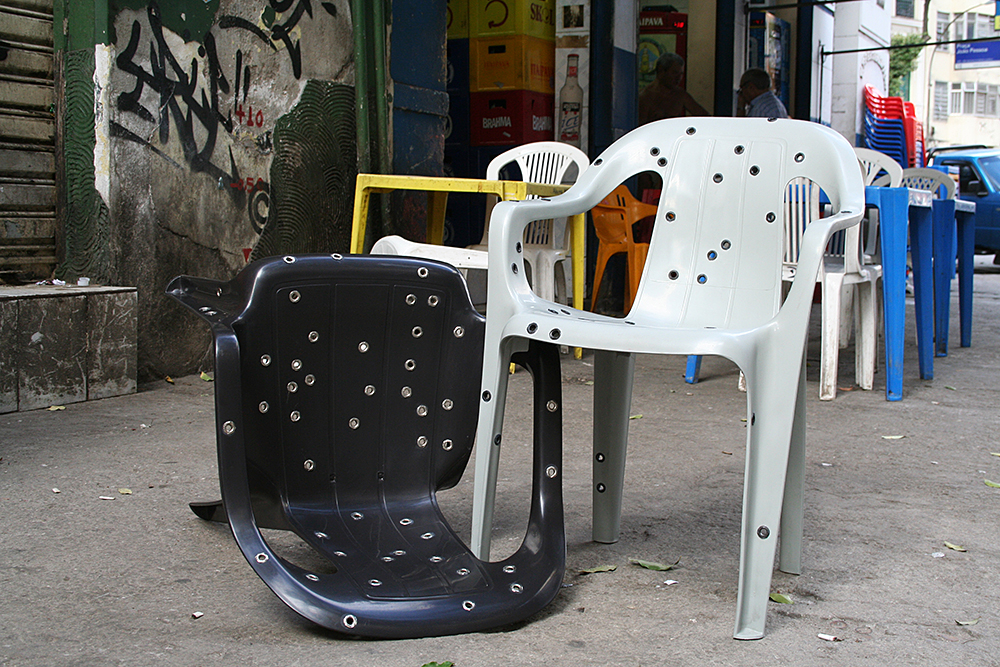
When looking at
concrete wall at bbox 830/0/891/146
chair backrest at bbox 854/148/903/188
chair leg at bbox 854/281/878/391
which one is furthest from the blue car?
chair leg at bbox 854/281/878/391

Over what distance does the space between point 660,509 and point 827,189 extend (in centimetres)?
→ 100

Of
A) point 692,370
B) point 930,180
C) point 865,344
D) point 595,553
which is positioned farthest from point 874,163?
point 595,553

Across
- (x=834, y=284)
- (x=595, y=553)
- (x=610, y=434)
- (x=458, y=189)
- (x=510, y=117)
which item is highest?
(x=510, y=117)

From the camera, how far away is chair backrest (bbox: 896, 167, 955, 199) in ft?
18.1

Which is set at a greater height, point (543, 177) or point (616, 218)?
point (543, 177)

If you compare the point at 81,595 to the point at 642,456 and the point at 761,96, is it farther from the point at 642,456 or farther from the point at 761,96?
the point at 761,96

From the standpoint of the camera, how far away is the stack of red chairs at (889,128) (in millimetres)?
15898

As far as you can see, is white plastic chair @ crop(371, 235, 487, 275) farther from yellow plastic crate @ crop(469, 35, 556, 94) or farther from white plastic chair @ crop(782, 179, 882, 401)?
yellow plastic crate @ crop(469, 35, 556, 94)

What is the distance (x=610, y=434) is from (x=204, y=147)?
277cm

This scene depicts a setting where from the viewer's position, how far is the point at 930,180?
20.2 feet

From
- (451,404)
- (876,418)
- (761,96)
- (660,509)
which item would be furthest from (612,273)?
(451,404)

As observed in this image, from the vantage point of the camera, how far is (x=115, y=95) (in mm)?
3990

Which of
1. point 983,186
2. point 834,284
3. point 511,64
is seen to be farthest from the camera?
point 983,186

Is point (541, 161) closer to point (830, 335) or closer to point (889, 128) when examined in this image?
point (830, 335)
